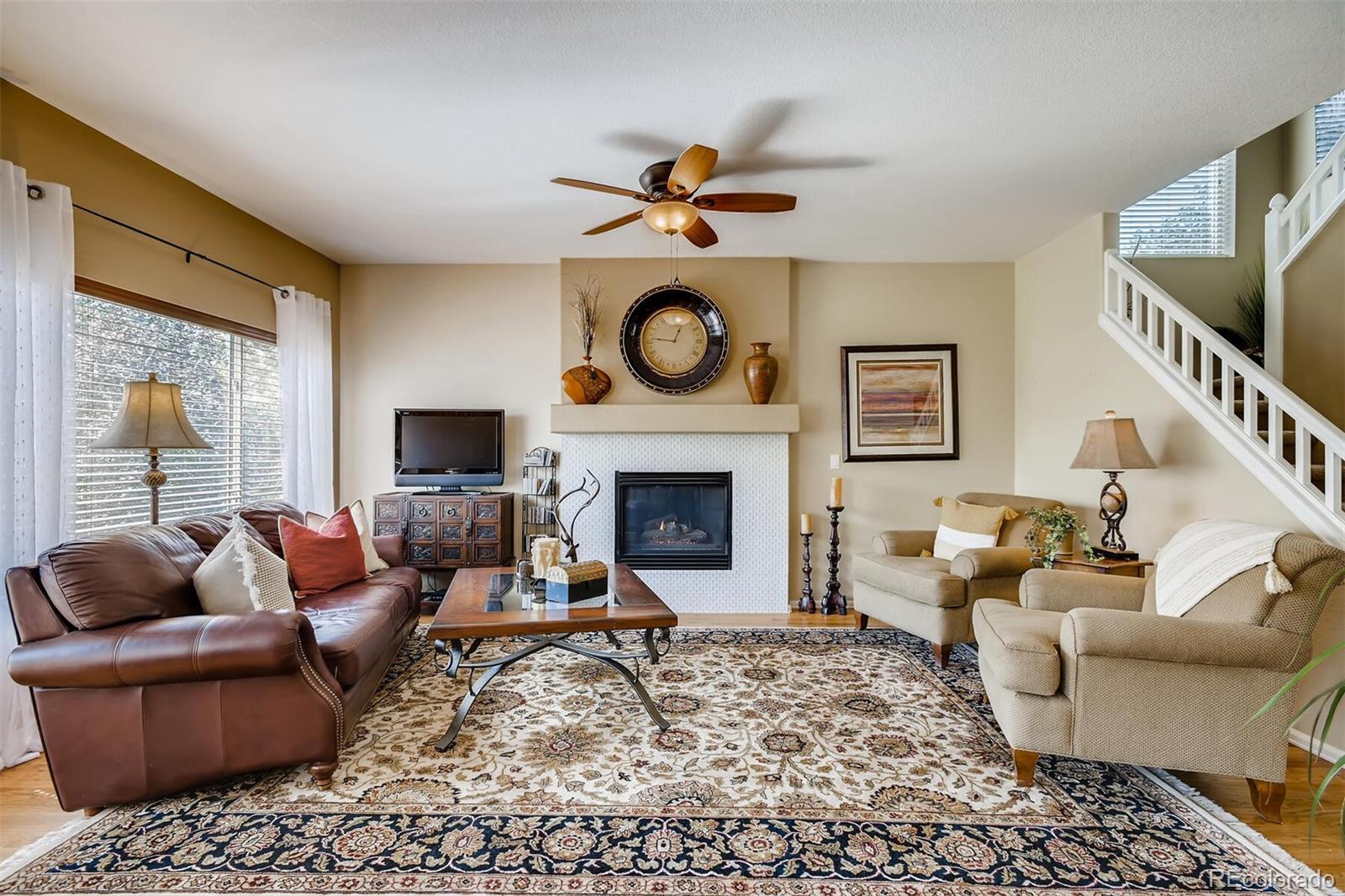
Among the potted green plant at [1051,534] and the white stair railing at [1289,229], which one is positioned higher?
the white stair railing at [1289,229]

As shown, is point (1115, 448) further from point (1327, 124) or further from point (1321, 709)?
point (1327, 124)

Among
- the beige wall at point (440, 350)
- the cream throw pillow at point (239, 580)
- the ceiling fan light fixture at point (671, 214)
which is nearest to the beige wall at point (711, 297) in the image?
the beige wall at point (440, 350)

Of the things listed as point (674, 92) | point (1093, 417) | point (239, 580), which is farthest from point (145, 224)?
point (1093, 417)

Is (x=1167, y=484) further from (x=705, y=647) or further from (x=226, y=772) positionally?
(x=226, y=772)

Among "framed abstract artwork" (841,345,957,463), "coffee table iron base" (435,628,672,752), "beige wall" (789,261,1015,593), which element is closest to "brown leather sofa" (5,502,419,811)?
"coffee table iron base" (435,628,672,752)

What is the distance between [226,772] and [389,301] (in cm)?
365

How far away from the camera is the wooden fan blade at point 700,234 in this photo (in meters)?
3.14

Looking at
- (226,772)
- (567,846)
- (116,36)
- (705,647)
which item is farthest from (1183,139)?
(226,772)

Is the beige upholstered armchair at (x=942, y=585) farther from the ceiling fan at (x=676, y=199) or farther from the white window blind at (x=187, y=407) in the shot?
the white window blind at (x=187, y=407)

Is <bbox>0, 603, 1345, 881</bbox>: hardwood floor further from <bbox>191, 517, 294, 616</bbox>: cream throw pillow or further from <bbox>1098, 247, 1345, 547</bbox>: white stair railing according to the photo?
<bbox>1098, 247, 1345, 547</bbox>: white stair railing

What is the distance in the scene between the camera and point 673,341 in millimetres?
4742

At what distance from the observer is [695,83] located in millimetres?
2418

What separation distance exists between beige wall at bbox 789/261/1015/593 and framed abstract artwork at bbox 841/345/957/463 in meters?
0.07

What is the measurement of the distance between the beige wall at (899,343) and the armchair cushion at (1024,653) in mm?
2368
